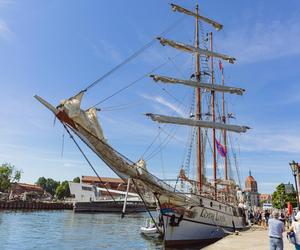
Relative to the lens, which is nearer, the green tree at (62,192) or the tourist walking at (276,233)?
the tourist walking at (276,233)

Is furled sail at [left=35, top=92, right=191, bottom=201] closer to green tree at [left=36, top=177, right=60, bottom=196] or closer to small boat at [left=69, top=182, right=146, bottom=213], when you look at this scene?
small boat at [left=69, top=182, right=146, bottom=213]

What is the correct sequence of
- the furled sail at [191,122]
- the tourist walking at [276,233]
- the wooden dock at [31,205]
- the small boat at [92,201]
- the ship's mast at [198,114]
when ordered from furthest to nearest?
the small boat at [92,201] < the wooden dock at [31,205] < the ship's mast at [198,114] < the furled sail at [191,122] < the tourist walking at [276,233]

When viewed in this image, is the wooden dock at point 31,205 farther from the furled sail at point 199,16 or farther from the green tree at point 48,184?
the green tree at point 48,184

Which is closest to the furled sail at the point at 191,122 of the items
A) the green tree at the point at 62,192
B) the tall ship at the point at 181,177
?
the tall ship at the point at 181,177

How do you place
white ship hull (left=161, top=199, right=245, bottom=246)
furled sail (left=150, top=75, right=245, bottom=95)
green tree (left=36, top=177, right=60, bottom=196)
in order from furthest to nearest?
1. green tree (left=36, top=177, right=60, bottom=196)
2. furled sail (left=150, top=75, right=245, bottom=95)
3. white ship hull (left=161, top=199, right=245, bottom=246)

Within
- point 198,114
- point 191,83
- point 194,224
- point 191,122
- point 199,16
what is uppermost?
point 199,16

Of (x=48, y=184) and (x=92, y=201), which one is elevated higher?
(x=48, y=184)

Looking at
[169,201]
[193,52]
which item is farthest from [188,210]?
[193,52]

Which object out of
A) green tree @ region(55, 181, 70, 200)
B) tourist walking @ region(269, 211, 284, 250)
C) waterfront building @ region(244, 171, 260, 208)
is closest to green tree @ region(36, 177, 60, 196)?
green tree @ region(55, 181, 70, 200)

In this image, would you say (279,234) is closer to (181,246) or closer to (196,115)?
(181,246)

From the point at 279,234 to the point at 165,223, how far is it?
12.7 meters

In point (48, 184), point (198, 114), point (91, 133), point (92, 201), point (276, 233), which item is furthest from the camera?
point (48, 184)

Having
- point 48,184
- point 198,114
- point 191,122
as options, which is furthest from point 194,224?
point 48,184

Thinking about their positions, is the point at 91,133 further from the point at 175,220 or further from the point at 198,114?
the point at 198,114
